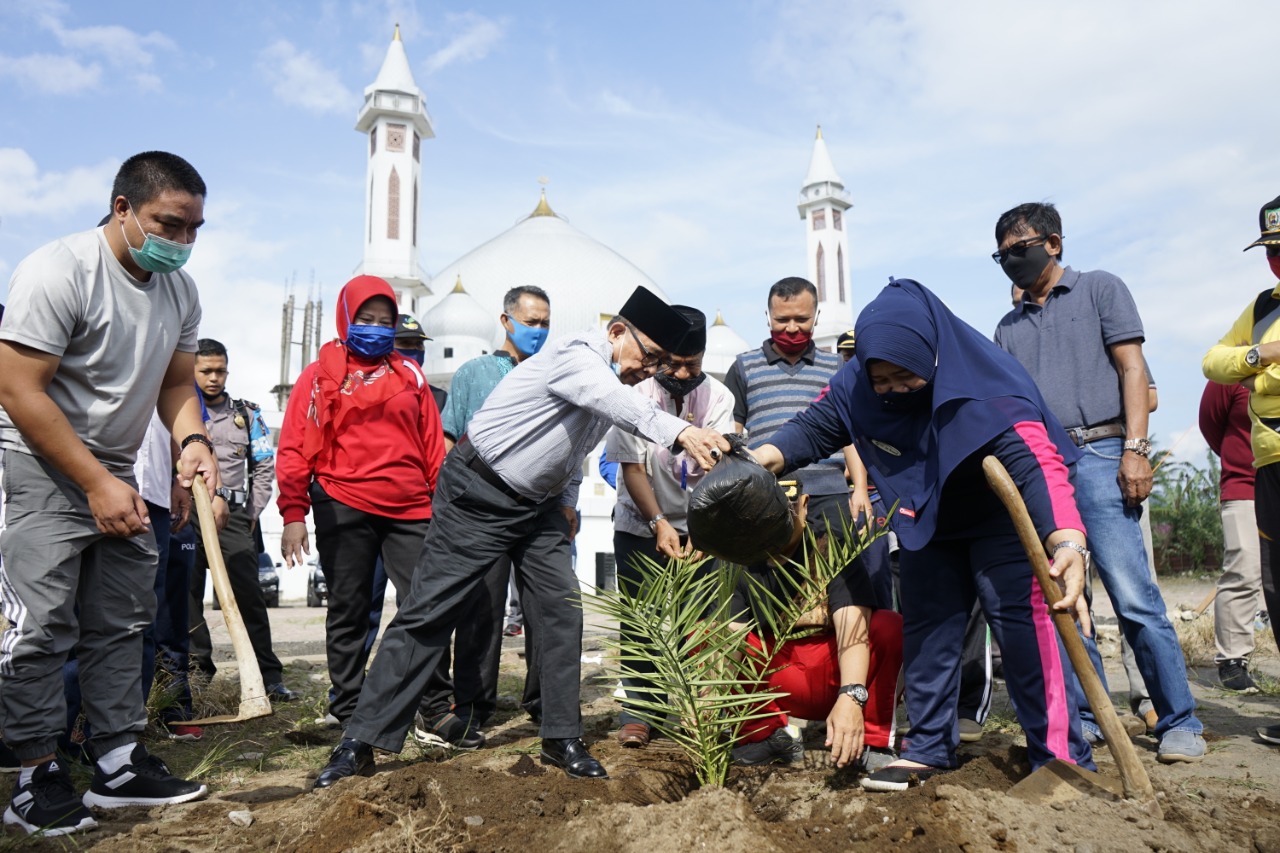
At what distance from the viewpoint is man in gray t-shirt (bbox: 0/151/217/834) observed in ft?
8.79

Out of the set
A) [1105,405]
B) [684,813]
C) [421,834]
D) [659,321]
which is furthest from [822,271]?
[421,834]

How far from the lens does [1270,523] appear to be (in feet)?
11.4

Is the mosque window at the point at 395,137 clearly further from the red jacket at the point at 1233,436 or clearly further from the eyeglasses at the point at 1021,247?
the eyeglasses at the point at 1021,247

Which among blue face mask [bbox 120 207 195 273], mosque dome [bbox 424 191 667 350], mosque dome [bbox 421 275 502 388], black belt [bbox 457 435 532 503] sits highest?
mosque dome [bbox 424 191 667 350]

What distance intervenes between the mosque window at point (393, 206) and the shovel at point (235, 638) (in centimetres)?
3383

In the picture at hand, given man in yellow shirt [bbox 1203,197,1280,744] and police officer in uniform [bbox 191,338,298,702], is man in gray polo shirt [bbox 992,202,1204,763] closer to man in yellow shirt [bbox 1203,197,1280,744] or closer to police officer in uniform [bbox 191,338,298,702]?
man in yellow shirt [bbox 1203,197,1280,744]

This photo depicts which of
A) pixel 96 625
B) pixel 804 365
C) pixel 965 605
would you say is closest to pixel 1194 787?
pixel 965 605

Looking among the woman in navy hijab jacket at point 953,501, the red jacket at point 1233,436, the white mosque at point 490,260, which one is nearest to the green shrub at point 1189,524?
the red jacket at point 1233,436

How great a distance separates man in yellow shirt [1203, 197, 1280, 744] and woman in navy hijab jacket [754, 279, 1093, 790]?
3.42 feet

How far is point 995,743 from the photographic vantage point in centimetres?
370

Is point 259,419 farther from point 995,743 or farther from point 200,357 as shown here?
point 995,743

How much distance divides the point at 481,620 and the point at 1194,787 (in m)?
2.58

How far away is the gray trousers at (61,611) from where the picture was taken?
269 centimetres

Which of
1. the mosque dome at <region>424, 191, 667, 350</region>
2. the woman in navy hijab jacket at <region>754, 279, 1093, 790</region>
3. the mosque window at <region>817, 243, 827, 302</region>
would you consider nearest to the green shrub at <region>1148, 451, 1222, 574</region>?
the woman in navy hijab jacket at <region>754, 279, 1093, 790</region>
